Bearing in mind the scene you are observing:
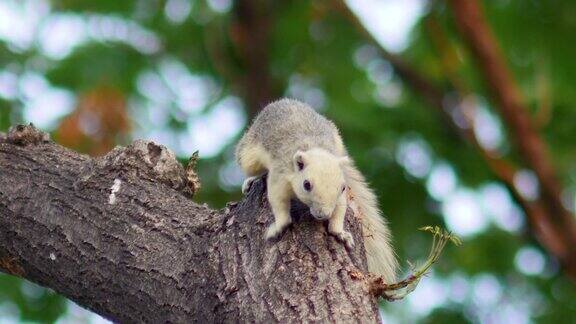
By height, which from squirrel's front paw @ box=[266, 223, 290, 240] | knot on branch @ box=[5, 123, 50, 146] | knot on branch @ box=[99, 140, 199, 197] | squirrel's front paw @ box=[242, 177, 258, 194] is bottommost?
squirrel's front paw @ box=[266, 223, 290, 240]

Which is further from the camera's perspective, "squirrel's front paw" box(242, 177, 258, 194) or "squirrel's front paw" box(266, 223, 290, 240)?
"squirrel's front paw" box(242, 177, 258, 194)

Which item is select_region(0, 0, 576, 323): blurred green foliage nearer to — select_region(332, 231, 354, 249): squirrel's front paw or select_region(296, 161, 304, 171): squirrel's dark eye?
select_region(296, 161, 304, 171): squirrel's dark eye

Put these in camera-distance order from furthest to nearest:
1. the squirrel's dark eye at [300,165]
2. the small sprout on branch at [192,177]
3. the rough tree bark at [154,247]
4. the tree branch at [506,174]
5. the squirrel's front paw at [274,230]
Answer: the tree branch at [506,174] < the small sprout on branch at [192,177] < the squirrel's dark eye at [300,165] < the squirrel's front paw at [274,230] < the rough tree bark at [154,247]

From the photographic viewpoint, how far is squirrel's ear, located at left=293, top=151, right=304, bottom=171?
4887 millimetres

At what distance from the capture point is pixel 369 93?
918 cm

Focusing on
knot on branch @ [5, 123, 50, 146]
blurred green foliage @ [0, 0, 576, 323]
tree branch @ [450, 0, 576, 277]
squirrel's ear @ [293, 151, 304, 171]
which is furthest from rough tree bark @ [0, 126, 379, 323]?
tree branch @ [450, 0, 576, 277]

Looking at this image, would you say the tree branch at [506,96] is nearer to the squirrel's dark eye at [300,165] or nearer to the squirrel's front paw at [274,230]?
the squirrel's dark eye at [300,165]

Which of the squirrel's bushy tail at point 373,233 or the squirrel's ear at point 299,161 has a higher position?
the squirrel's ear at point 299,161

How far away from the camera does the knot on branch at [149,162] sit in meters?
5.05

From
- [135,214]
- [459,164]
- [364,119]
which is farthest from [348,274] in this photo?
[459,164]

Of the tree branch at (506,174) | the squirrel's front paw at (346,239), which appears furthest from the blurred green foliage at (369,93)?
the squirrel's front paw at (346,239)

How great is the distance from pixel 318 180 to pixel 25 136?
1.70 metres

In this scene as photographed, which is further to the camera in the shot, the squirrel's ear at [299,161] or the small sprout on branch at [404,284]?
the squirrel's ear at [299,161]

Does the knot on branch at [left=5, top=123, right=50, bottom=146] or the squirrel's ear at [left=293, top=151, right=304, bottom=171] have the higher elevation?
the knot on branch at [left=5, top=123, right=50, bottom=146]
